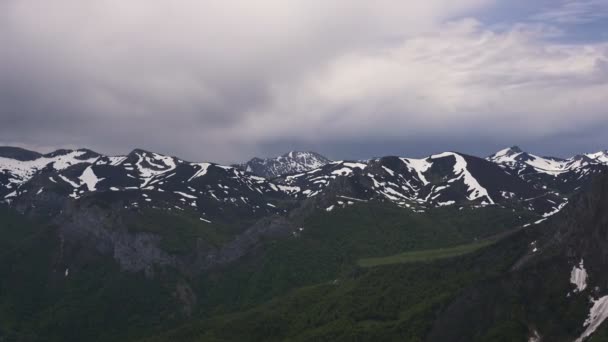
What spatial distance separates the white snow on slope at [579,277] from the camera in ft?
450

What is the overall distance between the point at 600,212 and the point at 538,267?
67.5ft

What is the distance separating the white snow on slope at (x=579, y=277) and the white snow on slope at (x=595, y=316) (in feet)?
20.4

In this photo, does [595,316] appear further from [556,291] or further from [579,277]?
[579,277]

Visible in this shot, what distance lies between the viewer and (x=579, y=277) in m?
140

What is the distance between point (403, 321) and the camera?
171875mm

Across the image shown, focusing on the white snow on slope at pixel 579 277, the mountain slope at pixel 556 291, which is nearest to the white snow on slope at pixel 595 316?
the mountain slope at pixel 556 291

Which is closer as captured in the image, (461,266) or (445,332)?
(445,332)

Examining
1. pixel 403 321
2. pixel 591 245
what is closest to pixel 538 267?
pixel 591 245

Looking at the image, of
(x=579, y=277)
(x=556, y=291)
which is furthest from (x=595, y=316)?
(x=579, y=277)

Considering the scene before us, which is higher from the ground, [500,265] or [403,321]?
[500,265]

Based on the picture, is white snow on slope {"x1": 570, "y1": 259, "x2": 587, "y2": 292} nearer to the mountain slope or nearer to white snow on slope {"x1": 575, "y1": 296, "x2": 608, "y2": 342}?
the mountain slope

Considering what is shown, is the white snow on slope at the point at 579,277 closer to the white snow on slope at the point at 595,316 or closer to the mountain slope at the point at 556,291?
the mountain slope at the point at 556,291

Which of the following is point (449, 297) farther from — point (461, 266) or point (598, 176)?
point (598, 176)

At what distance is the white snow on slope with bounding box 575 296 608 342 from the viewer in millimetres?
124137
